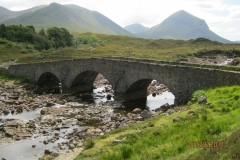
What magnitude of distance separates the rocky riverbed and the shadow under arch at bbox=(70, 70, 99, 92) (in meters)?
2.96

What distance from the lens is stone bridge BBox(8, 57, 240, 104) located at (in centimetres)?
2401

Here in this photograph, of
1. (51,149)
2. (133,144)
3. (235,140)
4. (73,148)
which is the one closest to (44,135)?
(51,149)

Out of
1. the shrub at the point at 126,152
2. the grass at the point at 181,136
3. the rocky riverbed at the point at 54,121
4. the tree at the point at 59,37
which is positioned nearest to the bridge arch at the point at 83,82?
the rocky riverbed at the point at 54,121

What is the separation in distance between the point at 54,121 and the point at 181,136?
15103mm

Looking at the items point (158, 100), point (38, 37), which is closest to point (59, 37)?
point (38, 37)

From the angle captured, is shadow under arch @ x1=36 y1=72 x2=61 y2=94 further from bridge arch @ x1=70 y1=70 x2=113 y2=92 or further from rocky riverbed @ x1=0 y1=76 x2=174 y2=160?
rocky riverbed @ x1=0 y1=76 x2=174 y2=160

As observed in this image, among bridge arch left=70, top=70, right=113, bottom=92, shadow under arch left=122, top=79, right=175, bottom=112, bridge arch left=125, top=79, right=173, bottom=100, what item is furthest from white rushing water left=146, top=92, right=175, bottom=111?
bridge arch left=70, top=70, right=113, bottom=92

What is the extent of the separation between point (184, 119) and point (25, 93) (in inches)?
1224

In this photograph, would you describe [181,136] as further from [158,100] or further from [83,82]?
[83,82]

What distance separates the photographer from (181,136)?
13195mm

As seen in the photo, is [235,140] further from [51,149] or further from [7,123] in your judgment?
[7,123]

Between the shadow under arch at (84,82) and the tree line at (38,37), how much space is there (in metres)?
66.3

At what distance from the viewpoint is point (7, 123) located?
25.1 m

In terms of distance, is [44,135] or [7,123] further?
[7,123]
